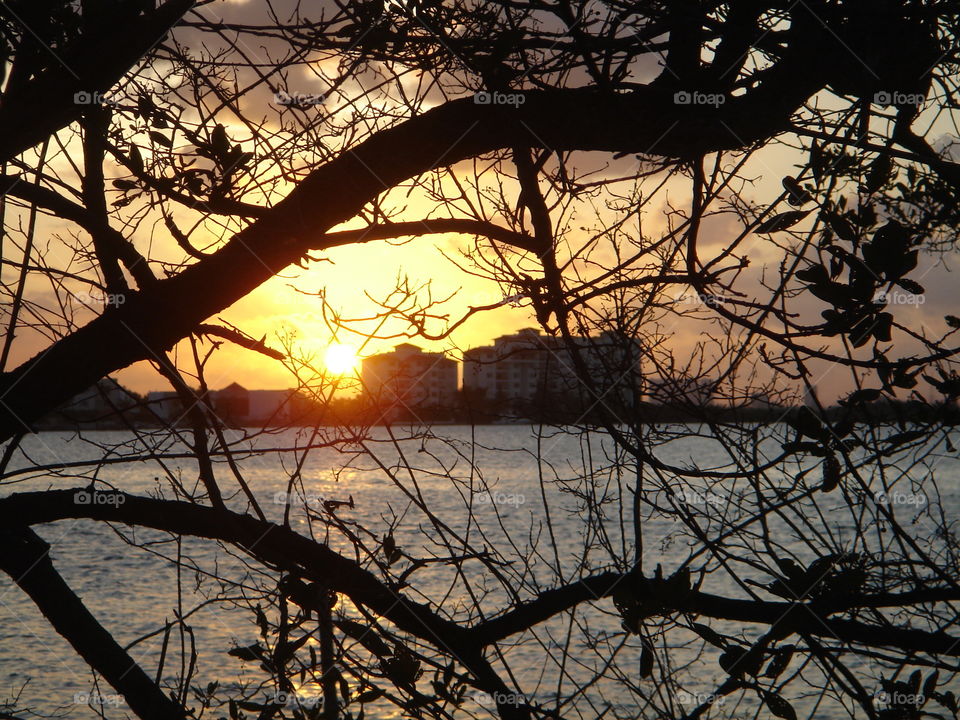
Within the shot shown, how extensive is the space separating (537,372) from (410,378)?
0.54m

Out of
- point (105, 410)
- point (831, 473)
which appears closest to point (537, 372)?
point (831, 473)

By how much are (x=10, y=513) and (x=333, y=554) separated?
117cm

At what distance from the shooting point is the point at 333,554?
2.95 meters

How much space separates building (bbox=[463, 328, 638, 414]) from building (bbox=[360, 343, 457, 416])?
0.12 meters

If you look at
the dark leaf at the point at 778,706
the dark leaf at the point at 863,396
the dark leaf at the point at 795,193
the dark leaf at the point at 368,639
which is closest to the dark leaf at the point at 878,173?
the dark leaf at the point at 795,193

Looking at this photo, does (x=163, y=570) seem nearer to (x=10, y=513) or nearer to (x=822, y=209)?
(x=10, y=513)

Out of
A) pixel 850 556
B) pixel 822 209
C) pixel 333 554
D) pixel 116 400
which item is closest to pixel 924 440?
pixel 850 556

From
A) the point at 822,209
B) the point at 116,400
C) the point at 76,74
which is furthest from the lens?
the point at 116,400

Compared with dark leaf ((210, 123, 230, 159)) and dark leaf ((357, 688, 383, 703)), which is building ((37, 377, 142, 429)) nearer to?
dark leaf ((210, 123, 230, 159))

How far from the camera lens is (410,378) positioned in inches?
139

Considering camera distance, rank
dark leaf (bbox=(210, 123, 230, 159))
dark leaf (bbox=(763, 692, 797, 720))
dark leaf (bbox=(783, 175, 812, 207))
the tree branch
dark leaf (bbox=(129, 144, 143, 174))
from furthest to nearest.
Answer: dark leaf (bbox=(129, 144, 143, 174))
dark leaf (bbox=(210, 123, 230, 159))
the tree branch
dark leaf (bbox=(783, 175, 812, 207))
dark leaf (bbox=(763, 692, 797, 720))

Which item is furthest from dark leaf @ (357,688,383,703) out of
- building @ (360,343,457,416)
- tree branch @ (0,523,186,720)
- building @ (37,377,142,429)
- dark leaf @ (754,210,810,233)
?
dark leaf @ (754,210,810,233)

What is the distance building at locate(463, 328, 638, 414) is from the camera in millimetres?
3102

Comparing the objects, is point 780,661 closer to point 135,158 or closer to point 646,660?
point 646,660
